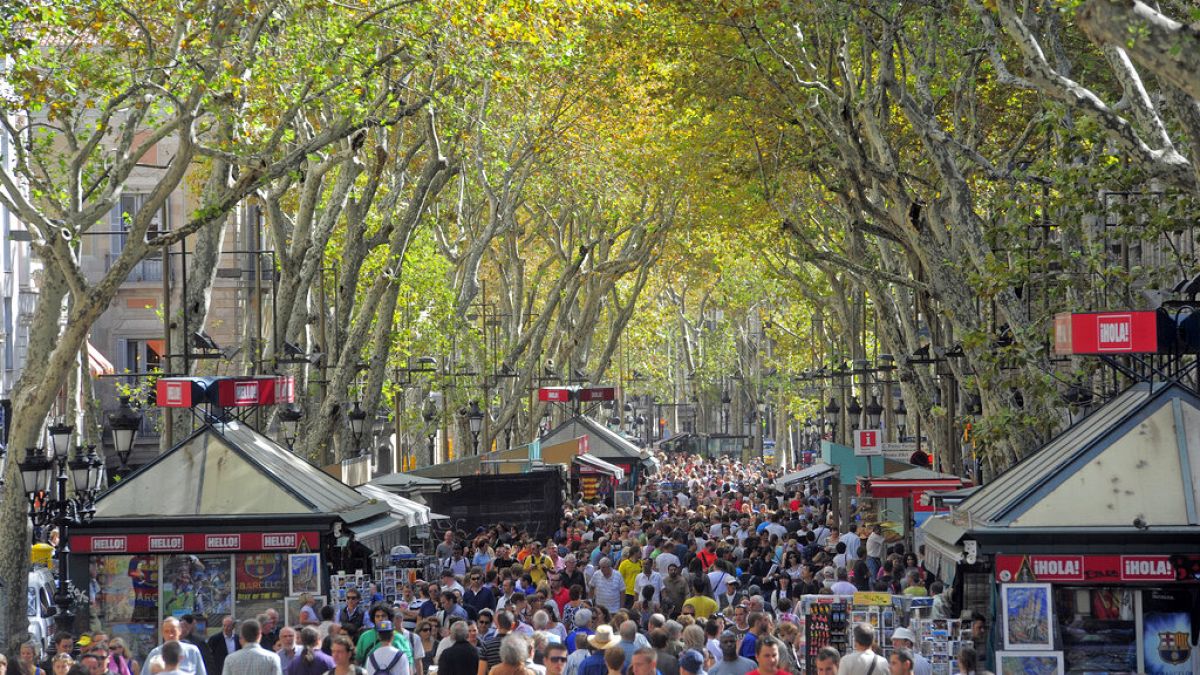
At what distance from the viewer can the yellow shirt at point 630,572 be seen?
18812 mm

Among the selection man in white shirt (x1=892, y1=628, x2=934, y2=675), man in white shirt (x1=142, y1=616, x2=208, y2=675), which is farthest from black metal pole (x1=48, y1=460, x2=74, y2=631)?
man in white shirt (x1=892, y1=628, x2=934, y2=675)

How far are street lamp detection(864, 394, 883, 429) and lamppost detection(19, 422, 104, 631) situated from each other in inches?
573

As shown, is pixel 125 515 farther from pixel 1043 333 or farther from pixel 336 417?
pixel 1043 333

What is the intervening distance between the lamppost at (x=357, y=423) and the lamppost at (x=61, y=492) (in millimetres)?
8147

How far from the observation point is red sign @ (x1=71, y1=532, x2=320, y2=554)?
16031 millimetres

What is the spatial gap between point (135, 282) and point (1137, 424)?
33.6 metres

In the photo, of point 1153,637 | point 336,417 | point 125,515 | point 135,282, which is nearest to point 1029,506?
point 1153,637

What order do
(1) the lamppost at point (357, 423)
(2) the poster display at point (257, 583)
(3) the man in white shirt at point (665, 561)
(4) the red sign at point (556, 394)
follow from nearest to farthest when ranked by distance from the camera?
(2) the poster display at point (257, 583) → (3) the man in white shirt at point (665, 561) → (1) the lamppost at point (357, 423) → (4) the red sign at point (556, 394)

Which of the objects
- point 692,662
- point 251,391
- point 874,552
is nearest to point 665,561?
point 874,552

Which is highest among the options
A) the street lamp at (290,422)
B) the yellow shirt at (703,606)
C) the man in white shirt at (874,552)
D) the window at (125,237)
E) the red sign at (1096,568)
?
the window at (125,237)

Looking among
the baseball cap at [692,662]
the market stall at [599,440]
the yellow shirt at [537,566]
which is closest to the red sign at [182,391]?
the yellow shirt at [537,566]

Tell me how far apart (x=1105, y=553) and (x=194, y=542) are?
8.19 meters

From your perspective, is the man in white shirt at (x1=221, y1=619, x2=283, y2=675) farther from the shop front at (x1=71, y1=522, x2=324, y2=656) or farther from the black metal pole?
the shop front at (x1=71, y1=522, x2=324, y2=656)

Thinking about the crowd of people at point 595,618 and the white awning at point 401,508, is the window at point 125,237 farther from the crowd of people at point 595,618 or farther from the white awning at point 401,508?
the white awning at point 401,508
